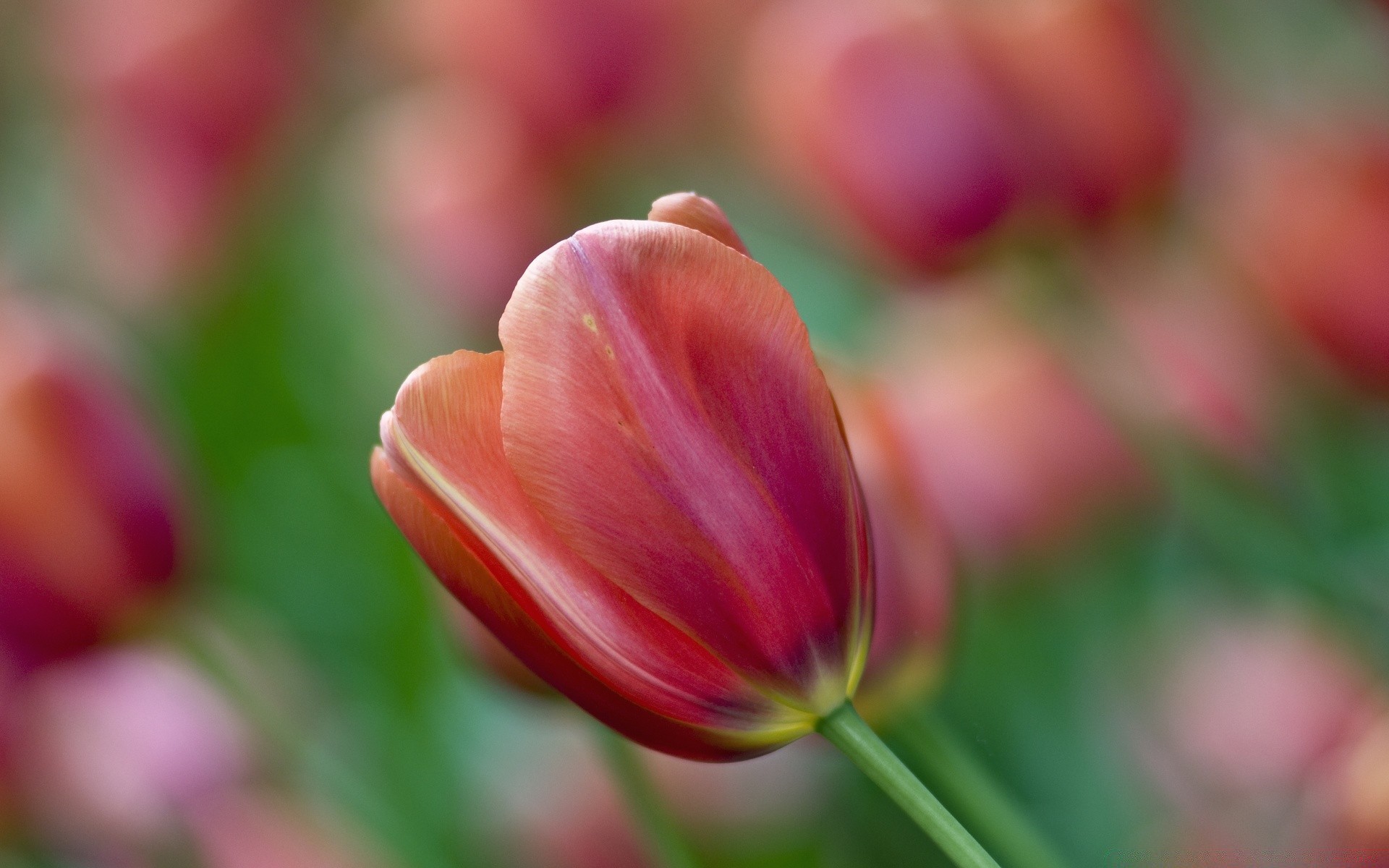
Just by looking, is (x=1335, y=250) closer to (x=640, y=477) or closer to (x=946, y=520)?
(x=946, y=520)

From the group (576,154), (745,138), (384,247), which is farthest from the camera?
(745,138)

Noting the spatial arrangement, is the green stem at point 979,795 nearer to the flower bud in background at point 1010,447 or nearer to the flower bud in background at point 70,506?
the flower bud in background at point 1010,447

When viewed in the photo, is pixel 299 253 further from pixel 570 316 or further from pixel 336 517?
pixel 570 316

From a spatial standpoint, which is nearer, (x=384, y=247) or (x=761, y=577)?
(x=761, y=577)

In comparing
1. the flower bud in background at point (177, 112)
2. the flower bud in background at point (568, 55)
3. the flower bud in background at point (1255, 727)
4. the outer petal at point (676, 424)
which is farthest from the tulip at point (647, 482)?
the flower bud in background at point (177, 112)

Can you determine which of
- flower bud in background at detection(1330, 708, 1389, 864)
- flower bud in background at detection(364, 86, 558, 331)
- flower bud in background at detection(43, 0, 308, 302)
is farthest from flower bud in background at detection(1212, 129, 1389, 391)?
flower bud in background at detection(43, 0, 308, 302)

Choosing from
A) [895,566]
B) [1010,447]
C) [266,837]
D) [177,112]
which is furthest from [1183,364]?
[177,112]

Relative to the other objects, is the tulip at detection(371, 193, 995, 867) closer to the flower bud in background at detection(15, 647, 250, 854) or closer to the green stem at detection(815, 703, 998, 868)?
the green stem at detection(815, 703, 998, 868)

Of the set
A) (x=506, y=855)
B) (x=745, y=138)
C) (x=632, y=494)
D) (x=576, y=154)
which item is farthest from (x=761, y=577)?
(x=745, y=138)
